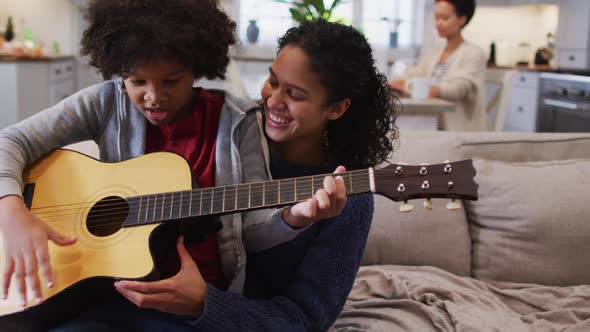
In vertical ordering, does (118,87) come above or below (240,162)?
above

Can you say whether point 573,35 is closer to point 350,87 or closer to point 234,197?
point 350,87

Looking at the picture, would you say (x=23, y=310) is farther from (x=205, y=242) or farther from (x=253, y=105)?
(x=253, y=105)

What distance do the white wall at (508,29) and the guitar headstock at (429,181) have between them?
5.80 metres


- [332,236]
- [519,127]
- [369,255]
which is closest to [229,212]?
[332,236]

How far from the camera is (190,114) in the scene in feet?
3.95

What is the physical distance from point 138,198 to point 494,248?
100 cm

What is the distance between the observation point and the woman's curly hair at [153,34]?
111cm

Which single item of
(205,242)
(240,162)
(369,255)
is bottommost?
(369,255)

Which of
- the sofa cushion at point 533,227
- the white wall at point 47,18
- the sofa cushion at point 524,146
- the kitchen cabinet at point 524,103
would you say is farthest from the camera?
the kitchen cabinet at point 524,103

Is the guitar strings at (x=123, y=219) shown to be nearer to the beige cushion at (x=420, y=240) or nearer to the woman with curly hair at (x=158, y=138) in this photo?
the woman with curly hair at (x=158, y=138)

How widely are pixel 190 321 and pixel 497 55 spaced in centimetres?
605

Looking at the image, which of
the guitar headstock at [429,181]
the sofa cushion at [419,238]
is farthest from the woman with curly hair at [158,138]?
the sofa cushion at [419,238]

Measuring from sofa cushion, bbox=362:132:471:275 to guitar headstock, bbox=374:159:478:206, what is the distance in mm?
685

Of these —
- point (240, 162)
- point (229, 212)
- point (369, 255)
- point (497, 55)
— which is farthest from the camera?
point (497, 55)
